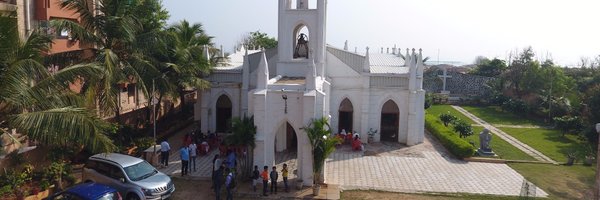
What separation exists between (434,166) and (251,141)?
9.34m

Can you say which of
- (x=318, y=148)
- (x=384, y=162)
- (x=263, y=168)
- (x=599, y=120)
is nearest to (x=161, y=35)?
(x=263, y=168)

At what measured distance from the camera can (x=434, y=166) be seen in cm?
2052

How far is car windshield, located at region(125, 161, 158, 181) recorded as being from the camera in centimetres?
1423

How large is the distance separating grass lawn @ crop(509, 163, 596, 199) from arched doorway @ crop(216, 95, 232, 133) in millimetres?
15671

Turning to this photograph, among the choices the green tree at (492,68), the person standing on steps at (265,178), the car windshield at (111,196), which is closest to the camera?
the car windshield at (111,196)

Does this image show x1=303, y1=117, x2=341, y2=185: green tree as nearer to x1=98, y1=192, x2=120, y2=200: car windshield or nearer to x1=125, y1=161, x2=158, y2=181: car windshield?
x1=125, y1=161, x2=158, y2=181: car windshield

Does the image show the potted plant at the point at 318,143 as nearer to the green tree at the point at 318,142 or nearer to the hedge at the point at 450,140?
the green tree at the point at 318,142

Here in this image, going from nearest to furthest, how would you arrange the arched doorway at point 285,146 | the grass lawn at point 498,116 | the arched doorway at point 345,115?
the arched doorway at point 285,146 < the arched doorway at point 345,115 < the grass lawn at point 498,116

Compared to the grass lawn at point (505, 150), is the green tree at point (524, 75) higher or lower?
higher

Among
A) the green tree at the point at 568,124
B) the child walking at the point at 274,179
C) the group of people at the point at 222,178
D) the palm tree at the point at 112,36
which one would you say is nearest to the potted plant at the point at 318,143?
the child walking at the point at 274,179

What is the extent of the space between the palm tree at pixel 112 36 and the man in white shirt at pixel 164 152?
98.4 inches

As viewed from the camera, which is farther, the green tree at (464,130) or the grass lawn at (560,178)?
the green tree at (464,130)

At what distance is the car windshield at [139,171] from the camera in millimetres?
14234

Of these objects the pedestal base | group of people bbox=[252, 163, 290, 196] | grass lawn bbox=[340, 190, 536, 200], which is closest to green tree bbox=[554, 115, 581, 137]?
the pedestal base
